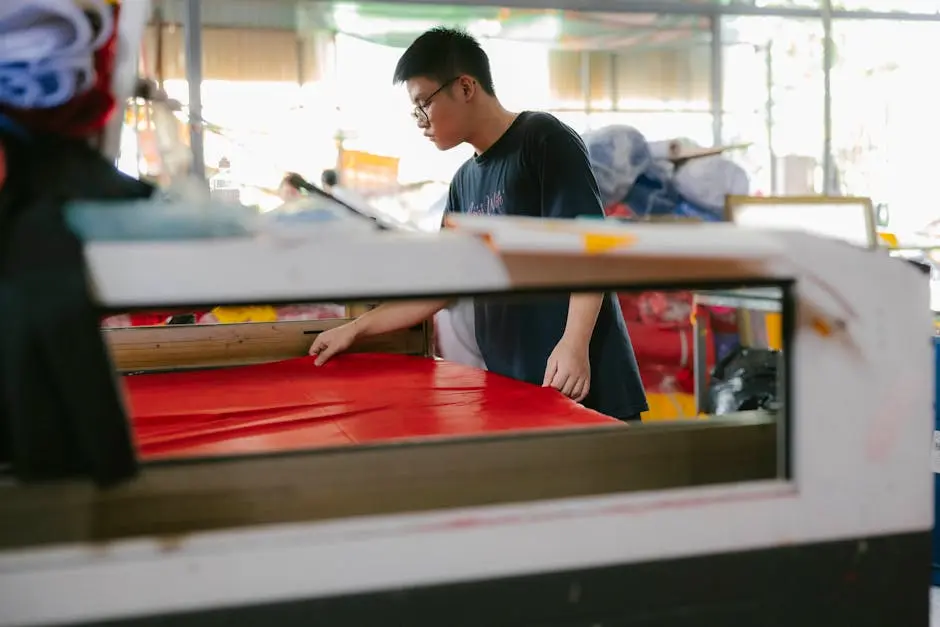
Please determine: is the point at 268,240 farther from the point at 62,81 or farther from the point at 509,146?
the point at 509,146

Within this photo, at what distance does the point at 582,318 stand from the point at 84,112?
110 cm

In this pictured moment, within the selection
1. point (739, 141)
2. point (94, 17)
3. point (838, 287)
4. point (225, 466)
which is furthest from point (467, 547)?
point (739, 141)

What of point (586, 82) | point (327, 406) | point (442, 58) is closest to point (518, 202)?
point (442, 58)

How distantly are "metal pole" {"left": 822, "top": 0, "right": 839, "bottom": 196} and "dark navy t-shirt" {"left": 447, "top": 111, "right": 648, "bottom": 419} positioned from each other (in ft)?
5.97

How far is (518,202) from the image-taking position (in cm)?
184

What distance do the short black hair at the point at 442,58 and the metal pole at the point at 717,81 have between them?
5.97 ft

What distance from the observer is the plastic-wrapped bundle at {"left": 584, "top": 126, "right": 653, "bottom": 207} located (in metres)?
3.01

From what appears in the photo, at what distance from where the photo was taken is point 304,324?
203cm

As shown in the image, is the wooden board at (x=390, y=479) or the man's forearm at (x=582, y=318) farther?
the man's forearm at (x=582, y=318)

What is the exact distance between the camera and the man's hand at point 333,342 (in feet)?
6.21

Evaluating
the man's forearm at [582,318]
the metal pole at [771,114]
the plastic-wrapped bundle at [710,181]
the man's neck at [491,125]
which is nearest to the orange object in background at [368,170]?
the man's neck at [491,125]

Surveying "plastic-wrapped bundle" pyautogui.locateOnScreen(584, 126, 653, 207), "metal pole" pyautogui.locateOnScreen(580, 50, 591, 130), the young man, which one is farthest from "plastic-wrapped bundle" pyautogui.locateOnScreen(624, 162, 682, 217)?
the young man

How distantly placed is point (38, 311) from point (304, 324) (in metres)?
1.54

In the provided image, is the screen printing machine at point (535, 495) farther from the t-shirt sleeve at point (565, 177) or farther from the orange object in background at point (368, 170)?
the orange object in background at point (368, 170)
